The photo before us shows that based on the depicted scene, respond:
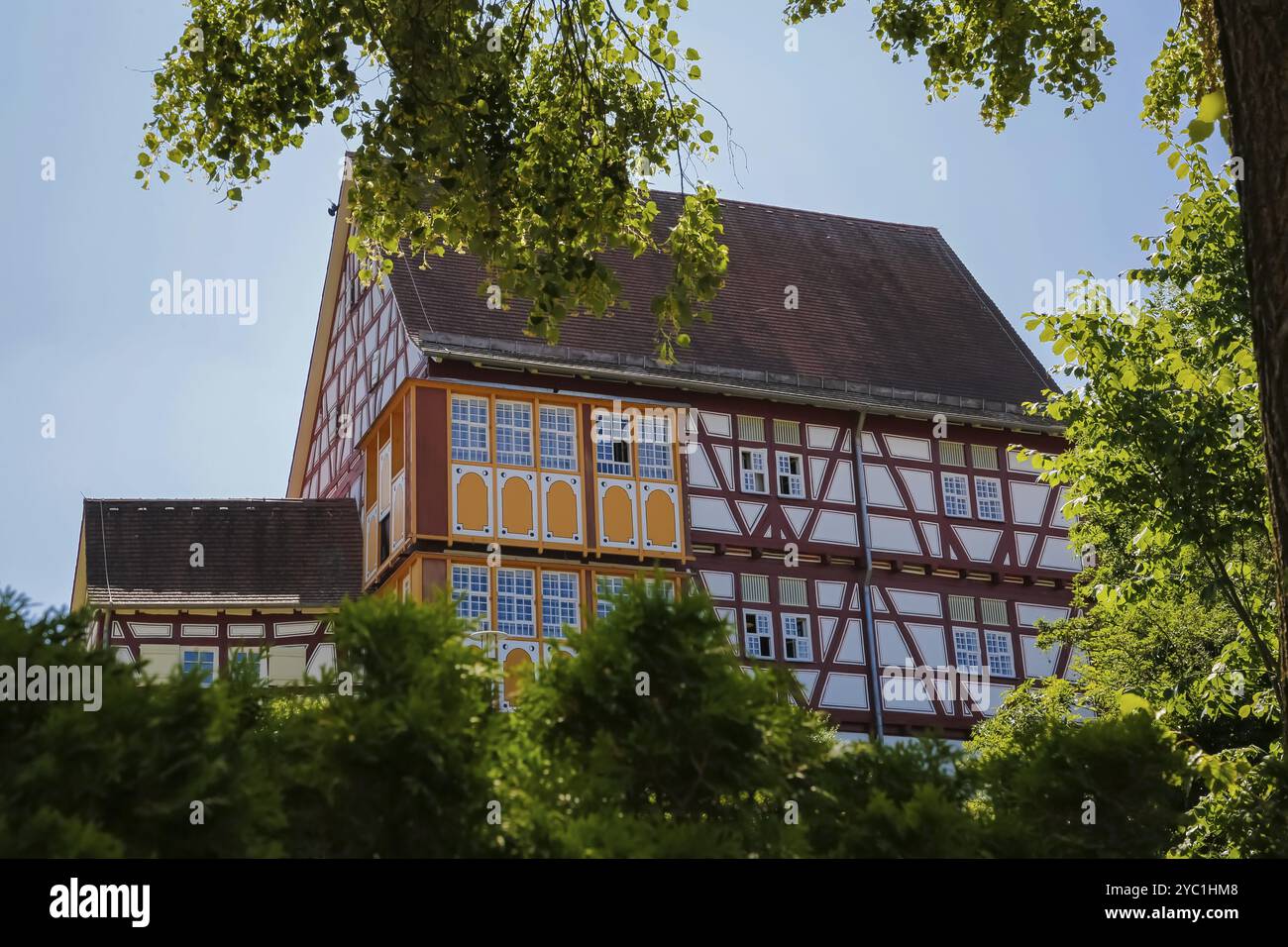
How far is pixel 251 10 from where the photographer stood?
9953 mm

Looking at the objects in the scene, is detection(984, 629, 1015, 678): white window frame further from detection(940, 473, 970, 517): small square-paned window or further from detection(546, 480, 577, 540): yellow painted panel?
detection(546, 480, 577, 540): yellow painted panel

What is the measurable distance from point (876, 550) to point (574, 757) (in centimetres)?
2352

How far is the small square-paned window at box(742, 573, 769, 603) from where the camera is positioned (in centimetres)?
2691

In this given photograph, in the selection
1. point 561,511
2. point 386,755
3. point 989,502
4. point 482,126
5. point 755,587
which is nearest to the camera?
point 386,755

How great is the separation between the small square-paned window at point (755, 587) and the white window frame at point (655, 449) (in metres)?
2.09

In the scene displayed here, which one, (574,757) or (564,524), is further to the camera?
(564,524)

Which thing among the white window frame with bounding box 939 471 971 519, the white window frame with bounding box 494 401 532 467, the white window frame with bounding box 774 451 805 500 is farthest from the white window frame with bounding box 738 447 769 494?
the white window frame with bounding box 494 401 532 467

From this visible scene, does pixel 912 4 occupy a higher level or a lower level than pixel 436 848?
higher

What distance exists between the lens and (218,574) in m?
27.4

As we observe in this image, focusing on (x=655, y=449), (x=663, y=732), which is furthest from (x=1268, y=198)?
(x=655, y=449)

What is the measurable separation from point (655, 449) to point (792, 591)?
330 centimetres

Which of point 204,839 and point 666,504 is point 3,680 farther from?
point 666,504

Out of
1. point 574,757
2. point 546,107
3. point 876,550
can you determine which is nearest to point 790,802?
point 574,757

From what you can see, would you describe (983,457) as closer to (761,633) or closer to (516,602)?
(761,633)
